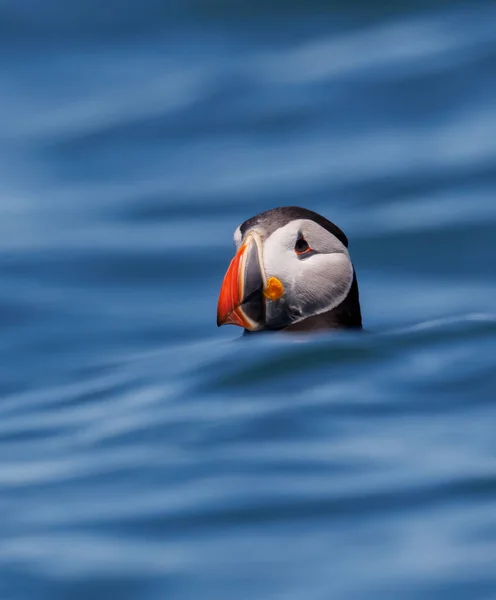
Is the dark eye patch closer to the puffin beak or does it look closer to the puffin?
the puffin

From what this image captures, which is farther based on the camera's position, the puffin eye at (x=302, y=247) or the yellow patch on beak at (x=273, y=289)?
the puffin eye at (x=302, y=247)

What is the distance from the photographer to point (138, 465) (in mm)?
6223

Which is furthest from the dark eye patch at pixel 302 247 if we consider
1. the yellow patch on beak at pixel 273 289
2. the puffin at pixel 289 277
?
the yellow patch on beak at pixel 273 289

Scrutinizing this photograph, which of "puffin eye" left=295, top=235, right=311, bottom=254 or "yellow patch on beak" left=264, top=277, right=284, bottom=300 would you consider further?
"puffin eye" left=295, top=235, right=311, bottom=254

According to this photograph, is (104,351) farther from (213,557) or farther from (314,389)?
(213,557)

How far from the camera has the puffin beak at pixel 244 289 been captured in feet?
27.0

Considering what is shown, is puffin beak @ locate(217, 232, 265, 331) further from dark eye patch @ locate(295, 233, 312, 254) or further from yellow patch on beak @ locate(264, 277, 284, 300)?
Answer: dark eye patch @ locate(295, 233, 312, 254)

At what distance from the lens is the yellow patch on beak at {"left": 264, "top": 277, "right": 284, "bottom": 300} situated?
8.30 metres

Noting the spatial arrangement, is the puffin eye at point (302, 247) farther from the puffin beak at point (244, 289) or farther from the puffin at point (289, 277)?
the puffin beak at point (244, 289)

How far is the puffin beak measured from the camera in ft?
27.0

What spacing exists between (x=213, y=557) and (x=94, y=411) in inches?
94.7

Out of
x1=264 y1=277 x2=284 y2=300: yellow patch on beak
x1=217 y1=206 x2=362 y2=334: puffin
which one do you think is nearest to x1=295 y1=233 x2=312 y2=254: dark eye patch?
x1=217 y1=206 x2=362 y2=334: puffin

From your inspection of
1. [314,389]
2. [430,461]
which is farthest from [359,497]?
[314,389]

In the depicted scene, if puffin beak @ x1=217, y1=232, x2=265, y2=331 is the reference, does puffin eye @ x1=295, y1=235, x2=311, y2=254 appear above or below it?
above
